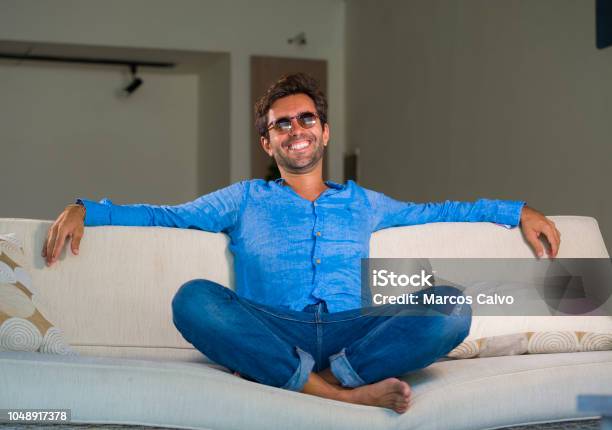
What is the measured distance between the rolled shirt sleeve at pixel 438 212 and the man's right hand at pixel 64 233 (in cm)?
95

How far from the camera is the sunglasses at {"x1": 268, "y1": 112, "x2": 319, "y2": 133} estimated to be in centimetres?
278

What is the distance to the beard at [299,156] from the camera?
2.75 m

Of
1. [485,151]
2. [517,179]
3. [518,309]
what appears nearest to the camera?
[518,309]

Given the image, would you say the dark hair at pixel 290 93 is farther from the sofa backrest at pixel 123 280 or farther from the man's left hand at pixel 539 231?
the man's left hand at pixel 539 231

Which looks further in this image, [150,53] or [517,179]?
[150,53]

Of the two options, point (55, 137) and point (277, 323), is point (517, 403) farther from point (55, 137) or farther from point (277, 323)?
point (55, 137)

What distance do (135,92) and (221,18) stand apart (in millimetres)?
1753

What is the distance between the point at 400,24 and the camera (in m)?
6.95

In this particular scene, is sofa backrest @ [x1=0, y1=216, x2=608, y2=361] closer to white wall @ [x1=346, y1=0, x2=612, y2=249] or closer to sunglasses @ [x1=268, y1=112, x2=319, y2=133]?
sunglasses @ [x1=268, y1=112, x2=319, y2=133]

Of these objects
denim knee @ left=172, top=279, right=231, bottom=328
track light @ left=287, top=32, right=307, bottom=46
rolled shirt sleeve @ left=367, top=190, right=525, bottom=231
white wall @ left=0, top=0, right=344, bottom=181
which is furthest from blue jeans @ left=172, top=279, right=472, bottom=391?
track light @ left=287, top=32, right=307, bottom=46

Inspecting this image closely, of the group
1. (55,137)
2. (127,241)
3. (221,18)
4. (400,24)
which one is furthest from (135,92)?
(127,241)

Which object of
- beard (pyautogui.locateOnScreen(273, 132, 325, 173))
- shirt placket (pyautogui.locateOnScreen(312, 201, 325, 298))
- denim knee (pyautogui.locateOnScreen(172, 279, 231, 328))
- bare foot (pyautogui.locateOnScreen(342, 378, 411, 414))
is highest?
beard (pyautogui.locateOnScreen(273, 132, 325, 173))

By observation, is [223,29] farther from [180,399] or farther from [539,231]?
[180,399]

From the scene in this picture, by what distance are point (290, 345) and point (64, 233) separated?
0.78 m
